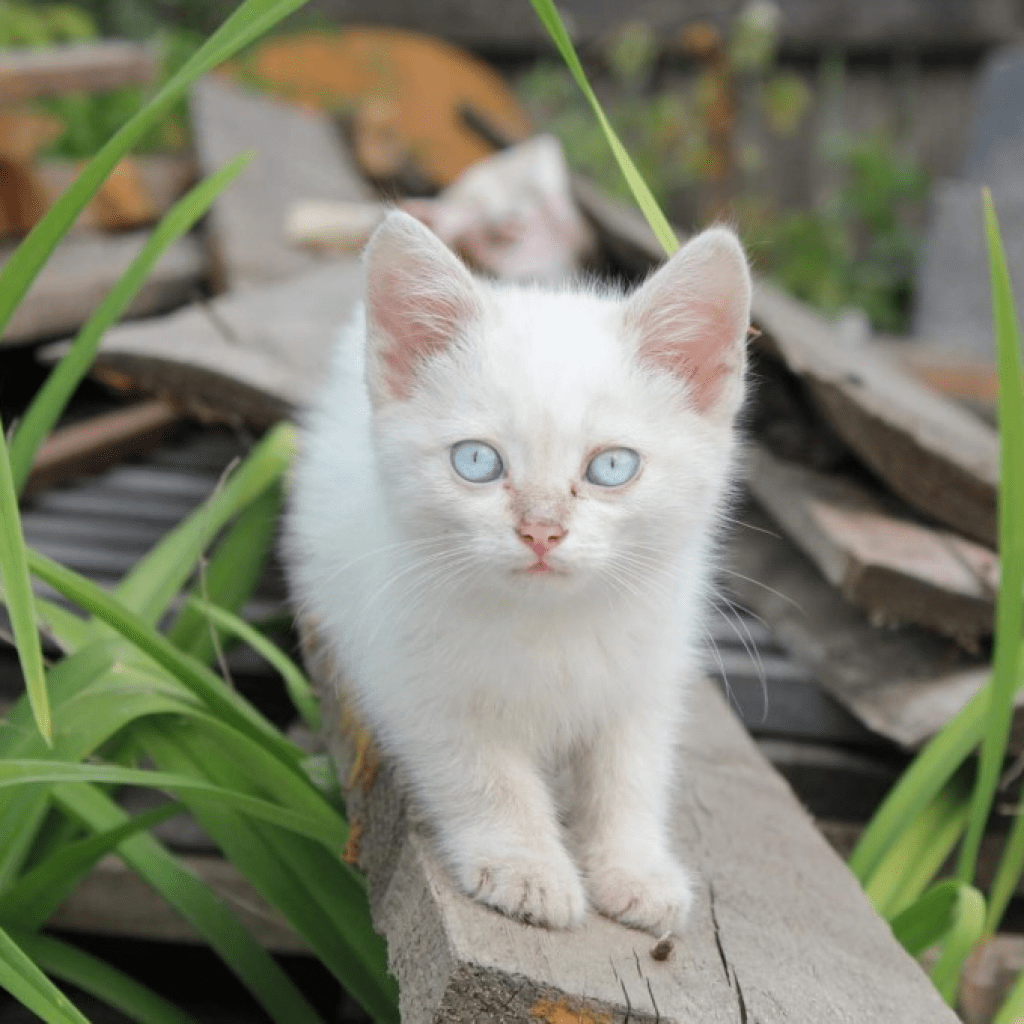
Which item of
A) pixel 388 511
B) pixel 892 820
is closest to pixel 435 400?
pixel 388 511

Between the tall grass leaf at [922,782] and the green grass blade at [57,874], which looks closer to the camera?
the green grass blade at [57,874]

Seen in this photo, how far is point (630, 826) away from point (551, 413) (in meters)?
0.43

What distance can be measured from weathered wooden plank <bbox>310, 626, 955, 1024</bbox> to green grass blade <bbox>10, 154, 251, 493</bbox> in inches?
20.3

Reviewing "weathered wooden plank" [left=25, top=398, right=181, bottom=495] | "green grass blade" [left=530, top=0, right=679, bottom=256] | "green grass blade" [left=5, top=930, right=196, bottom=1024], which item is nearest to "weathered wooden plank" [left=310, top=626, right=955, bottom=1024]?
"green grass blade" [left=5, top=930, right=196, bottom=1024]

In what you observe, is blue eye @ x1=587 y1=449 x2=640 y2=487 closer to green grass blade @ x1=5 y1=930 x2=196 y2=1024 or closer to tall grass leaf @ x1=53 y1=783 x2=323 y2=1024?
tall grass leaf @ x1=53 y1=783 x2=323 y2=1024

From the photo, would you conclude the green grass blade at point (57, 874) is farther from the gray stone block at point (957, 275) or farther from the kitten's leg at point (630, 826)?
the gray stone block at point (957, 275)

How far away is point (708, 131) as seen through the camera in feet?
17.8

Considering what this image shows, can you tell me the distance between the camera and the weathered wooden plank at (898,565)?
6.41 feet

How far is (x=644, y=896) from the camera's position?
4.20ft

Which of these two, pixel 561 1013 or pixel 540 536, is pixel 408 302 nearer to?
pixel 540 536

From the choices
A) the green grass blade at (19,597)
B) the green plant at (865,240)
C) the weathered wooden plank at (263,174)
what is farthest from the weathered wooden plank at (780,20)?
the green grass blade at (19,597)

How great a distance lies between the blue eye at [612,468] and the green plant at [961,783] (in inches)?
9.1

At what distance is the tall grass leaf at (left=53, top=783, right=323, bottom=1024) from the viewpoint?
1580mm

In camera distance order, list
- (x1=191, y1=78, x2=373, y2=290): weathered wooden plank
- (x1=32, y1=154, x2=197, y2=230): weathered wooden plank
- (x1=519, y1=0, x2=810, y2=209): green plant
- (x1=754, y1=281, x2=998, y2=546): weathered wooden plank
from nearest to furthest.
A: (x1=754, y1=281, x2=998, y2=546): weathered wooden plank → (x1=191, y1=78, x2=373, y2=290): weathered wooden plank → (x1=32, y1=154, x2=197, y2=230): weathered wooden plank → (x1=519, y1=0, x2=810, y2=209): green plant
